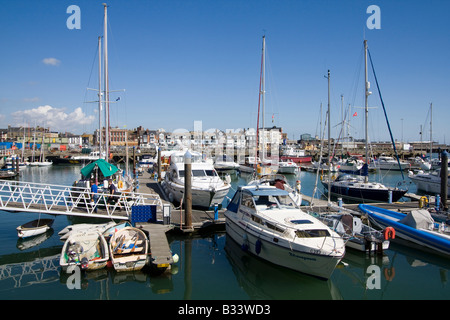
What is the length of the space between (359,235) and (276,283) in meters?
5.71

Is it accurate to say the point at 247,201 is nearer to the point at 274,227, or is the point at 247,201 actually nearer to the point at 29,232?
the point at 274,227

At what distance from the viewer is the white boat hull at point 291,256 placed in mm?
10898

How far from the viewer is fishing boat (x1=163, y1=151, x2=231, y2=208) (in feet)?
70.4

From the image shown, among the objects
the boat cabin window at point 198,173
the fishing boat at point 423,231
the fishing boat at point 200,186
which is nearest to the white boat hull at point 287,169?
the fishing boat at point 200,186

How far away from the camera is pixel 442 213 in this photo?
60.0 feet

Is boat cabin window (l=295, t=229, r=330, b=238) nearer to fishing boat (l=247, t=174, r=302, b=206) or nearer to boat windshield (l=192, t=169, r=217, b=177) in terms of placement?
fishing boat (l=247, t=174, r=302, b=206)

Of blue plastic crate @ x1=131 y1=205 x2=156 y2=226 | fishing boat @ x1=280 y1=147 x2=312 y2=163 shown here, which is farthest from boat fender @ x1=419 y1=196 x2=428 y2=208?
fishing boat @ x1=280 y1=147 x2=312 y2=163

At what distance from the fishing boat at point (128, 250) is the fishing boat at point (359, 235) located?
865 centimetres

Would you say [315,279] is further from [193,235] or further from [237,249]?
[193,235]

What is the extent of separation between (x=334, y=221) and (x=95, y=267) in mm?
10703

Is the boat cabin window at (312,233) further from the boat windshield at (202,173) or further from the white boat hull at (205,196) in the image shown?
the boat windshield at (202,173)

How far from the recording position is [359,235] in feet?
50.2
